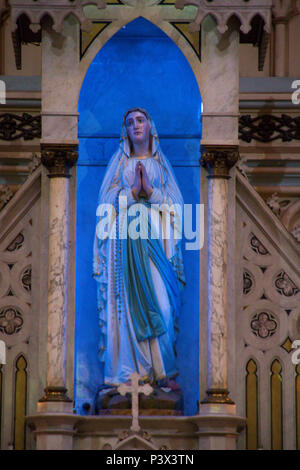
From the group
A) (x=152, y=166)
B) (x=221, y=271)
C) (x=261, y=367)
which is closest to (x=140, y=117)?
(x=152, y=166)

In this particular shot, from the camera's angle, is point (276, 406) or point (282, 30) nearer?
point (276, 406)

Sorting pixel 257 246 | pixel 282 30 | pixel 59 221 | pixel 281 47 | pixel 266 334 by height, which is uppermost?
pixel 282 30

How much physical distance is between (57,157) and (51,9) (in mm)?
1173

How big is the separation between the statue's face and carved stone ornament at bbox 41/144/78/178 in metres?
0.57

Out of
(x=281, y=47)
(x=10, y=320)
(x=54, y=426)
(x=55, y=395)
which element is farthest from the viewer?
(x=281, y=47)

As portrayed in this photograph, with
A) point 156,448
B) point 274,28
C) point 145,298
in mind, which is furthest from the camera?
point 274,28

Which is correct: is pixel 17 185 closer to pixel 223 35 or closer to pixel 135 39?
pixel 135 39

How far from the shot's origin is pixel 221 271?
11906 mm

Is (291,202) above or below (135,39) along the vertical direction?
below

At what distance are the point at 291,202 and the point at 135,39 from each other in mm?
2084

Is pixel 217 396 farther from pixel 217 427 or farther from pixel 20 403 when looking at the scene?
pixel 20 403
